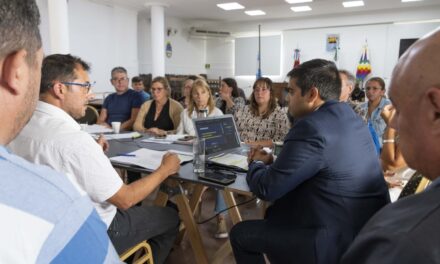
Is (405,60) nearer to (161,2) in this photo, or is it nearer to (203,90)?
(203,90)

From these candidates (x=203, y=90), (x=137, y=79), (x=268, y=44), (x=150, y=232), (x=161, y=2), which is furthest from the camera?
(x=268, y=44)

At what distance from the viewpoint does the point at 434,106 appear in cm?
51

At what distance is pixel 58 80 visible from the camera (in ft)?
4.70

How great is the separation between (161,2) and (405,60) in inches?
306

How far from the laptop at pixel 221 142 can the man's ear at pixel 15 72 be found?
4.21 feet

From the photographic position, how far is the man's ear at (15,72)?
18.5 inches

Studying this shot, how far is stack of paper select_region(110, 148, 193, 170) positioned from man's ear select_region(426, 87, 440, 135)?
1.37 meters

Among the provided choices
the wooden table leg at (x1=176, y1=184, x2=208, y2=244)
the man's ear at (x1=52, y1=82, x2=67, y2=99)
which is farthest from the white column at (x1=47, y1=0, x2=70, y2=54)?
the man's ear at (x1=52, y1=82, x2=67, y2=99)

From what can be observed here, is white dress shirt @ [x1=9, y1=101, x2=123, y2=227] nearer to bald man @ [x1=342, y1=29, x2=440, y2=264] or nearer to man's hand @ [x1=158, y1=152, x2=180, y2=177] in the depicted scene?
man's hand @ [x1=158, y1=152, x2=180, y2=177]

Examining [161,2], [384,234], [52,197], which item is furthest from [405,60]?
[161,2]

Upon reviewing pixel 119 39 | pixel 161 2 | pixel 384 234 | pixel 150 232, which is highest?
pixel 161 2

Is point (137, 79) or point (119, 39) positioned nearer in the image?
point (137, 79)

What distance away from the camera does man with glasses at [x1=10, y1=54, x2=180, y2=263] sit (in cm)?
120

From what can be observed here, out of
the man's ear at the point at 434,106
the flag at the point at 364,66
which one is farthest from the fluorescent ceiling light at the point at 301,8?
the man's ear at the point at 434,106
